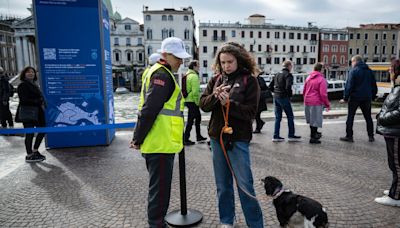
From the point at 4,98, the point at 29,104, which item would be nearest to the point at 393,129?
the point at 29,104

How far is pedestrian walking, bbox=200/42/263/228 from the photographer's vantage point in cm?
288

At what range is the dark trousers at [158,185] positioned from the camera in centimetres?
289

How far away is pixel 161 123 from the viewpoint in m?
2.84

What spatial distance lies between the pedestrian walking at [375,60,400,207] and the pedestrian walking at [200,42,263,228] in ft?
6.33

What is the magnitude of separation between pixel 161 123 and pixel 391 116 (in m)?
2.81

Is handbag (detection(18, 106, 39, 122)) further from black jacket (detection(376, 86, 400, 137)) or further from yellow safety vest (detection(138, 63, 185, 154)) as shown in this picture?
black jacket (detection(376, 86, 400, 137))

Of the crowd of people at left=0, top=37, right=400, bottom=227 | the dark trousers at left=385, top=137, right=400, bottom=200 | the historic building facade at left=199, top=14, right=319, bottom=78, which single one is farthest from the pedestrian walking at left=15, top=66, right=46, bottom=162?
the historic building facade at left=199, top=14, right=319, bottom=78

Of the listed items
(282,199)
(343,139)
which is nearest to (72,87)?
(282,199)

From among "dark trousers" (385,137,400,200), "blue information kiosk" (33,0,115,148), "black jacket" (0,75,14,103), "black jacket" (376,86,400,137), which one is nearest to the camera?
"black jacket" (376,86,400,137)

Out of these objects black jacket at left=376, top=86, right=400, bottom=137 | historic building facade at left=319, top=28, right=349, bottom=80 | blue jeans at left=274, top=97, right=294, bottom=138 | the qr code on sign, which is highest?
historic building facade at left=319, top=28, right=349, bottom=80

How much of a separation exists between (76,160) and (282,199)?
4568mm

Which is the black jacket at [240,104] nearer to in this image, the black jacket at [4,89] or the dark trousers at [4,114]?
the black jacket at [4,89]

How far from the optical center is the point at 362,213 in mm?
3688

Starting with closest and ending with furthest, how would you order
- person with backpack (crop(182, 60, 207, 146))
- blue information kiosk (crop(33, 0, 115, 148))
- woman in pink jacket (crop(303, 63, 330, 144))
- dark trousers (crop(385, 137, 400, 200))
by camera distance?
dark trousers (crop(385, 137, 400, 200)) → blue information kiosk (crop(33, 0, 115, 148)) → person with backpack (crop(182, 60, 207, 146)) → woman in pink jacket (crop(303, 63, 330, 144))
